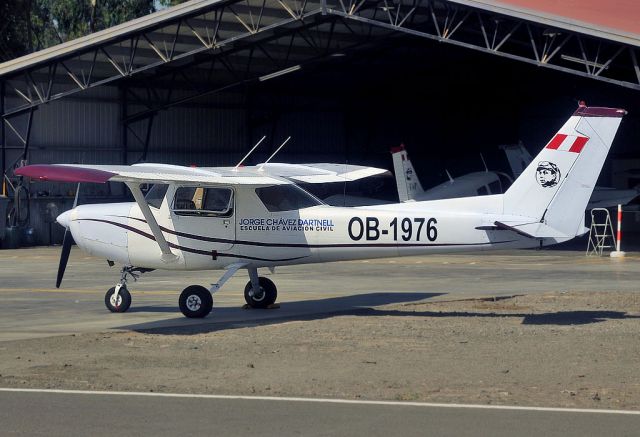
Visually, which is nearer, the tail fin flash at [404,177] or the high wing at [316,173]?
the high wing at [316,173]

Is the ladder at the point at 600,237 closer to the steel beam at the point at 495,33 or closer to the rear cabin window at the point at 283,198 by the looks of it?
the steel beam at the point at 495,33

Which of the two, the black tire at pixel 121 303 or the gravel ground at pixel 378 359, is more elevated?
the black tire at pixel 121 303

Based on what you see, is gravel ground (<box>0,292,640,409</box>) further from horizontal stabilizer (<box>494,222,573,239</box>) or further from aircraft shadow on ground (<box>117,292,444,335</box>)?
horizontal stabilizer (<box>494,222,573,239</box>)

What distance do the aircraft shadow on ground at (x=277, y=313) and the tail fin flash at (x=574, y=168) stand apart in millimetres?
3001

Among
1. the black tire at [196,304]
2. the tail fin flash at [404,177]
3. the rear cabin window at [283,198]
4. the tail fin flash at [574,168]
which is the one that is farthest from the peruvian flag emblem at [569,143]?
the tail fin flash at [404,177]

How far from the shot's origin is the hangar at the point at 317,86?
3269 centimetres

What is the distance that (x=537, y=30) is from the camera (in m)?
33.2

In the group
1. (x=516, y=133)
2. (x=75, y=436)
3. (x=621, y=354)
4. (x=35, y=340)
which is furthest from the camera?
Result: (x=516, y=133)

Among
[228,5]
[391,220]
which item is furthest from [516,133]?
[391,220]

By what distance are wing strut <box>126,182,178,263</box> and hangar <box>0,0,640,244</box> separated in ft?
55.3

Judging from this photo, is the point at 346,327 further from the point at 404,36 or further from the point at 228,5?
the point at 404,36

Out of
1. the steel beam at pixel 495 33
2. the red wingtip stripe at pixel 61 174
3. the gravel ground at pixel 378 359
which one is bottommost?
the gravel ground at pixel 378 359

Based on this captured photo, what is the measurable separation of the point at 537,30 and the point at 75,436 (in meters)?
28.0

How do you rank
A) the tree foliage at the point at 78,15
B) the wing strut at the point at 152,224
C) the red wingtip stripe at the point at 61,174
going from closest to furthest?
1. the red wingtip stripe at the point at 61,174
2. the wing strut at the point at 152,224
3. the tree foliage at the point at 78,15
